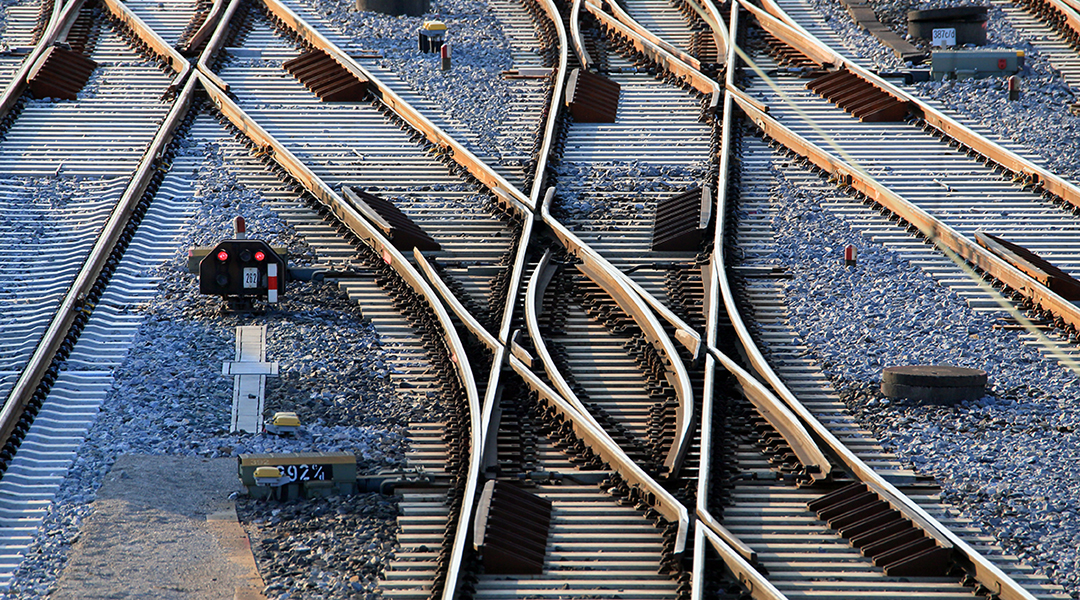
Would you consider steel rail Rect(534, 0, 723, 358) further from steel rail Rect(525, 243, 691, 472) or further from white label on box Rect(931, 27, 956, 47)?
white label on box Rect(931, 27, 956, 47)

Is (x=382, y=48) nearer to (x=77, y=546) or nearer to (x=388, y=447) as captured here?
(x=388, y=447)

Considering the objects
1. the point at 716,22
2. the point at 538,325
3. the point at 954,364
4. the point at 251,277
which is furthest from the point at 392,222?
the point at 716,22

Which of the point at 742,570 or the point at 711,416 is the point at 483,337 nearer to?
the point at 711,416

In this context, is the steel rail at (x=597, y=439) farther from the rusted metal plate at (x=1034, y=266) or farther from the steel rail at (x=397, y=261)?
the rusted metal plate at (x=1034, y=266)

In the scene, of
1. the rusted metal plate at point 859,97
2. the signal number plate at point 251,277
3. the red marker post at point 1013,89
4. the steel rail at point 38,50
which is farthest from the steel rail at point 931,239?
the steel rail at point 38,50

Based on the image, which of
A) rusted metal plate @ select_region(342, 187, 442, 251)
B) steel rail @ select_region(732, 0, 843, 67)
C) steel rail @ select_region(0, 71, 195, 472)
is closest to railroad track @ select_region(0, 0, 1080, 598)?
rusted metal plate @ select_region(342, 187, 442, 251)

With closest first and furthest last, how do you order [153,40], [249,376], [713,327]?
[249,376] → [713,327] → [153,40]
